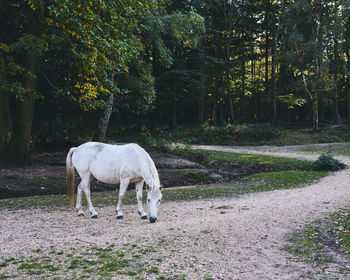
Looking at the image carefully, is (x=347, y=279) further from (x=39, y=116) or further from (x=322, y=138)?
(x=322, y=138)

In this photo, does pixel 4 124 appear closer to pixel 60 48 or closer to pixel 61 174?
pixel 61 174

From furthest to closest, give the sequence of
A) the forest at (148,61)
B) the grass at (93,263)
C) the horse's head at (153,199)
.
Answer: the forest at (148,61), the horse's head at (153,199), the grass at (93,263)

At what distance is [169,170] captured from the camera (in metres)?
15.7

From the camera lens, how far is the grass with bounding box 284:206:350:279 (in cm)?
607

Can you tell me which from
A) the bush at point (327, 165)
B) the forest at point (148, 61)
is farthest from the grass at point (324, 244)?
the forest at point (148, 61)

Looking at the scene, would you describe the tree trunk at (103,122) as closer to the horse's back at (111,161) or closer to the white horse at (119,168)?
the white horse at (119,168)

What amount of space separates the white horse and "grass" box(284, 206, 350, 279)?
3.32 metres

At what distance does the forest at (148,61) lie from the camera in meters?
13.3

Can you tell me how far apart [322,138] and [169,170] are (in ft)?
72.4

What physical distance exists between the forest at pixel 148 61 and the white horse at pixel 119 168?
5.02 meters

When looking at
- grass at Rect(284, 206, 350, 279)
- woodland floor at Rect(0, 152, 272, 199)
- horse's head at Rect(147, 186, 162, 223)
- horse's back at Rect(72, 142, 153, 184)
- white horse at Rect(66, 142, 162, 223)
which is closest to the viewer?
grass at Rect(284, 206, 350, 279)

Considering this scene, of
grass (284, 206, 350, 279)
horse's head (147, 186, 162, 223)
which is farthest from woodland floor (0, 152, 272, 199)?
grass (284, 206, 350, 279)

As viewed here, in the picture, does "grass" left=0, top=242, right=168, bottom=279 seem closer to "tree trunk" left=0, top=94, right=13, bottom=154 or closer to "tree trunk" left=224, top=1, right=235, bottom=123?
"tree trunk" left=0, top=94, right=13, bottom=154

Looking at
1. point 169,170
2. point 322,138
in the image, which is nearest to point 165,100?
point 322,138
